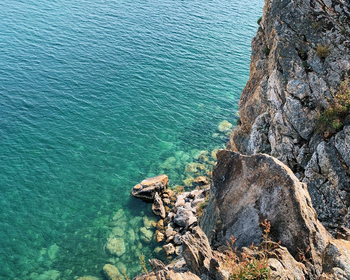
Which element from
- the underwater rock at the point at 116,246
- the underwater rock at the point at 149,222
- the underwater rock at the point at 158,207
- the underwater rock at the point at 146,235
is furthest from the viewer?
the underwater rock at the point at 158,207

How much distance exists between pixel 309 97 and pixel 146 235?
22.9 meters

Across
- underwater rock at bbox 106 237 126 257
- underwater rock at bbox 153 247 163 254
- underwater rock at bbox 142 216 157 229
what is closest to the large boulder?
underwater rock at bbox 153 247 163 254

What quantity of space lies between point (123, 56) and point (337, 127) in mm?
53648

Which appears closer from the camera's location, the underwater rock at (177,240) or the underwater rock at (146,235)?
the underwater rock at (177,240)

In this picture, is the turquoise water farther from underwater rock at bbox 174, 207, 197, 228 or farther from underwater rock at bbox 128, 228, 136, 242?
underwater rock at bbox 174, 207, 197, 228

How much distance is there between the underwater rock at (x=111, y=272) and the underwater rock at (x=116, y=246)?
1531mm

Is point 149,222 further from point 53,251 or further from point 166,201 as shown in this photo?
point 53,251

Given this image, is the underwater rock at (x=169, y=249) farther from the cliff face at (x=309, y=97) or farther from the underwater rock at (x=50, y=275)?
the cliff face at (x=309, y=97)

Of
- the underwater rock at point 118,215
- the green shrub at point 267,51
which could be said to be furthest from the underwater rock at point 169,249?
the green shrub at point 267,51

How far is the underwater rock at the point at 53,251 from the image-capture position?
30.9 metres

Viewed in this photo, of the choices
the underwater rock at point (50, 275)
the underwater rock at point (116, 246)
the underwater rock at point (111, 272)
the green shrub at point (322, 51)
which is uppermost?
the green shrub at point (322, 51)

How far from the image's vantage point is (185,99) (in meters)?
55.8

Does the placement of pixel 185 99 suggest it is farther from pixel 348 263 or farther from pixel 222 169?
pixel 348 263

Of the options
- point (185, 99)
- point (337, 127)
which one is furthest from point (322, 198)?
point (185, 99)
